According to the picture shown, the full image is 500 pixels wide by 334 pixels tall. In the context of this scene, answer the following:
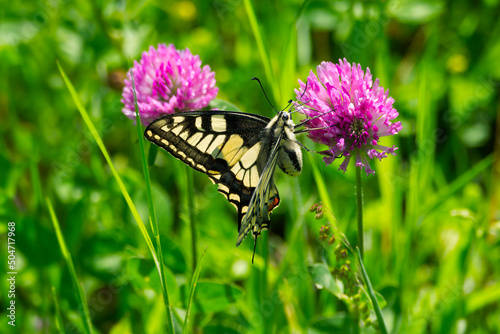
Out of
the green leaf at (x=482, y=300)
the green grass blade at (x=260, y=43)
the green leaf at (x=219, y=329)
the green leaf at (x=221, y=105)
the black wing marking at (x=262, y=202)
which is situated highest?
the green grass blade at (x=260, y=43)

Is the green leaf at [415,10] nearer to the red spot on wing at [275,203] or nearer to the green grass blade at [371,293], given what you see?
the red spot on wing at [275,203]

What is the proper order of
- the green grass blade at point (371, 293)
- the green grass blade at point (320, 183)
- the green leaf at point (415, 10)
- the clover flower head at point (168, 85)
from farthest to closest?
the green leaf at point (415, 10) < the green grass blade at point (320, 183) < the clover flower head at point (168, 85) < the green grass blade at point (371, 293)

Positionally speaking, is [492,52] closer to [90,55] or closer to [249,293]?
[249,293]

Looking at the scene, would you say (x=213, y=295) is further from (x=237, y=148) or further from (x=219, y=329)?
(x=237, y=148)

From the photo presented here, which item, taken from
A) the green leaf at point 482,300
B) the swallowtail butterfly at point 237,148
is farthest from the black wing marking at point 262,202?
the green leaf at point 482,300

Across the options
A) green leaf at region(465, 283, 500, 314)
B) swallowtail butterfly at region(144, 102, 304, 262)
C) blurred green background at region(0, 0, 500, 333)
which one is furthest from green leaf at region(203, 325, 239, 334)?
green leaf at region(465, 283, 500, 314)

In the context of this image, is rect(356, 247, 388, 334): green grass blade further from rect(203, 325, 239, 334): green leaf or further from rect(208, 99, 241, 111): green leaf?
rect(208, 99, 241, 111): green leaf
